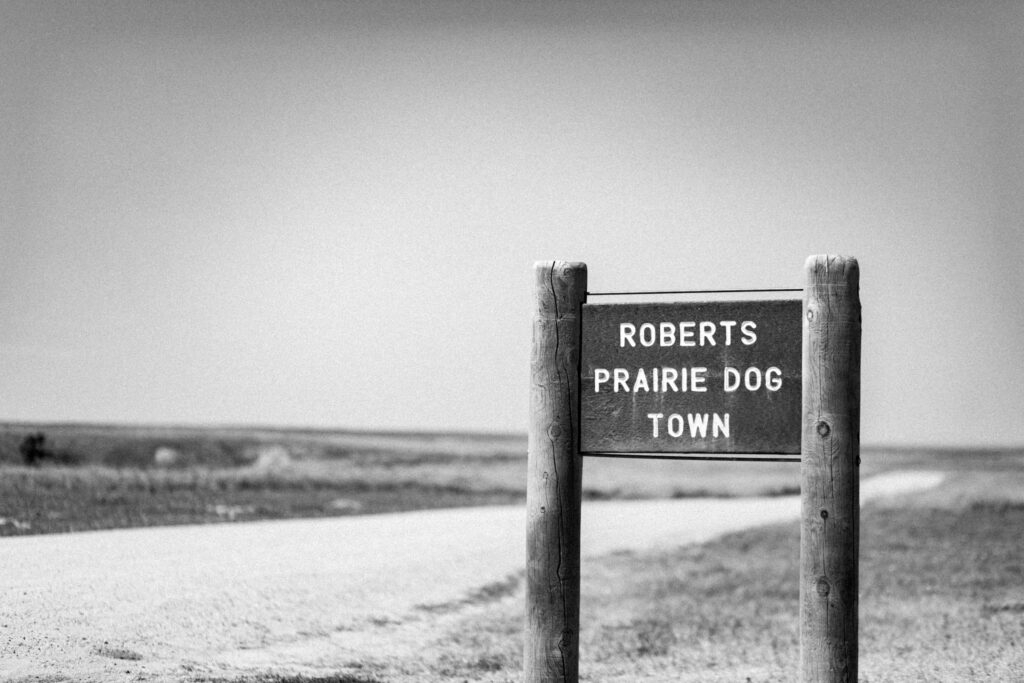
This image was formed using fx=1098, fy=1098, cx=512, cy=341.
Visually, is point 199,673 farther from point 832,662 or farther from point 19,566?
point 832,662

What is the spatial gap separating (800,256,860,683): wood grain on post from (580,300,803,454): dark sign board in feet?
0.40

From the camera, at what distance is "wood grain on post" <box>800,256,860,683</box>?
491cm

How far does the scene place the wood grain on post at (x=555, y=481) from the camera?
5410 mm

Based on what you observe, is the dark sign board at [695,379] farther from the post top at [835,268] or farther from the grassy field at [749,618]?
the grassy field at [749,618]

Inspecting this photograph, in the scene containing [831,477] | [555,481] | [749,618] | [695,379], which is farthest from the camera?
[749,618]

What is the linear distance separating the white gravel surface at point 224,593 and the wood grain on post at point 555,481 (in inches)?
115

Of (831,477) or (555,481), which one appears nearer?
(831,477)

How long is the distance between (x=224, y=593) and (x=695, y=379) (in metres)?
6.34

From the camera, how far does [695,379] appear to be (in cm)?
515

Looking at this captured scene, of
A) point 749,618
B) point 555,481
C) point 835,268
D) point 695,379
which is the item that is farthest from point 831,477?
point 749,618

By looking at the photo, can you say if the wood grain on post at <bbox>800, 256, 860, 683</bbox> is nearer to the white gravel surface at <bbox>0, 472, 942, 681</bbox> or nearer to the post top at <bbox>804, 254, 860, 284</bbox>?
the post top at <bbox>804, 254, 860, 284</bbox>

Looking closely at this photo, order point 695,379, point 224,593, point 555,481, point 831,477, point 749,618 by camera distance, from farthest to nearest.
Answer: point 749,618 → point 224,593 → point 555,481 → point 695,379 → point 831,477

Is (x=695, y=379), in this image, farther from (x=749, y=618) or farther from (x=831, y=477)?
(x=749, y=618)

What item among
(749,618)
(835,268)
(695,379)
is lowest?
(749,618)
